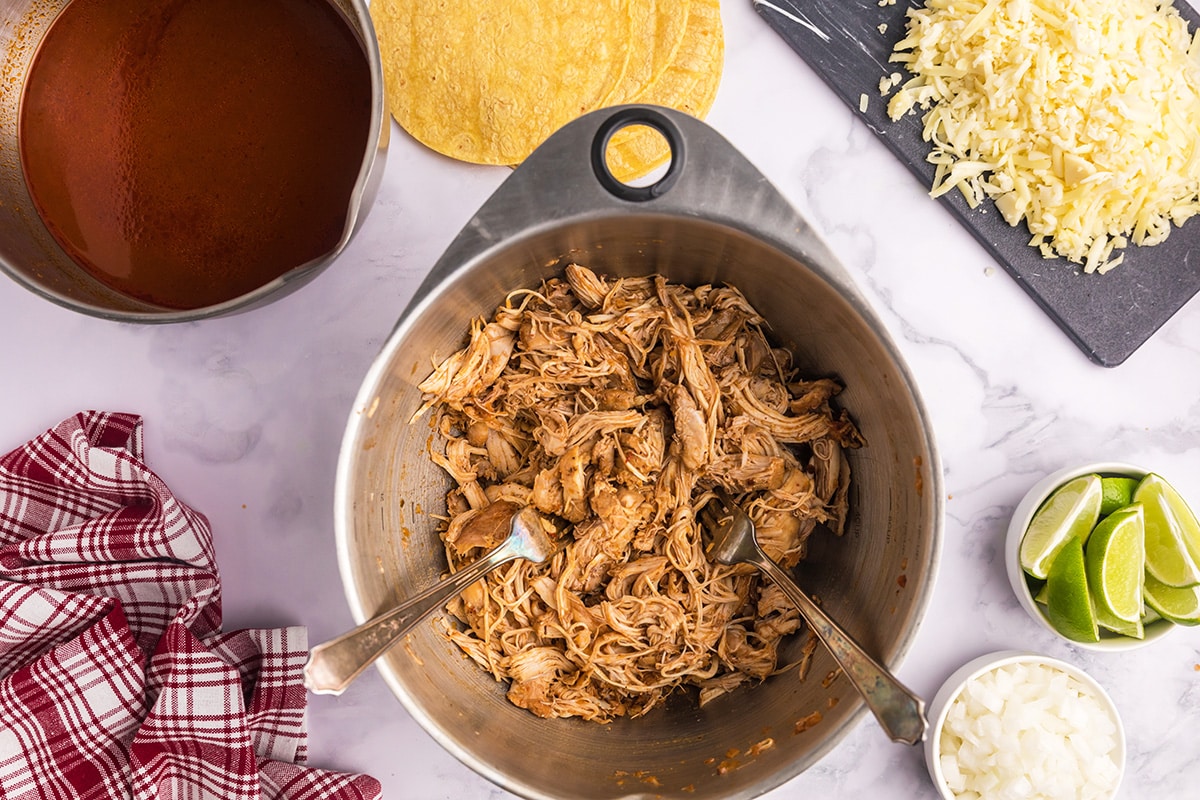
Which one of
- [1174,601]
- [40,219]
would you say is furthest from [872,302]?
[40,219]

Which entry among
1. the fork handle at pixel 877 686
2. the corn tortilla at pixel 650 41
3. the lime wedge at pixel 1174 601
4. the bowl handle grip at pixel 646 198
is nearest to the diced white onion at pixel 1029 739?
the lime wedge at pixel 1174 601

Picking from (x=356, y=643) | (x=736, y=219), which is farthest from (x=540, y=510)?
(x=736, y=219)

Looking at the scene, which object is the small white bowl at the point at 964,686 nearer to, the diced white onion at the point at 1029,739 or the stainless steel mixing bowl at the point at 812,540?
the diced white onion at the point at 1029,739

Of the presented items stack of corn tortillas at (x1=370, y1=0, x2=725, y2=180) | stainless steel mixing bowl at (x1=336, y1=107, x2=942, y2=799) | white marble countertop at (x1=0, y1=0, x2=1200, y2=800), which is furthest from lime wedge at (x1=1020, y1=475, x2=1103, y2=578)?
stack of corn tortillas at (x1=370, y1=0, x2=725, y2=180)

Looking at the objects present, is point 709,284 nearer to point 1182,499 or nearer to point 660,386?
point 660,386

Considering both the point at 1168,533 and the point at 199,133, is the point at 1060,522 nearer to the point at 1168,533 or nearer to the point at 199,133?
the point at 1168,533

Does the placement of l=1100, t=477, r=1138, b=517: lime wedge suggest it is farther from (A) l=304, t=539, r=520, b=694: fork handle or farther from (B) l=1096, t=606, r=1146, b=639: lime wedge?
(A) l=304, t=539, r=520, b=694: fork handle
